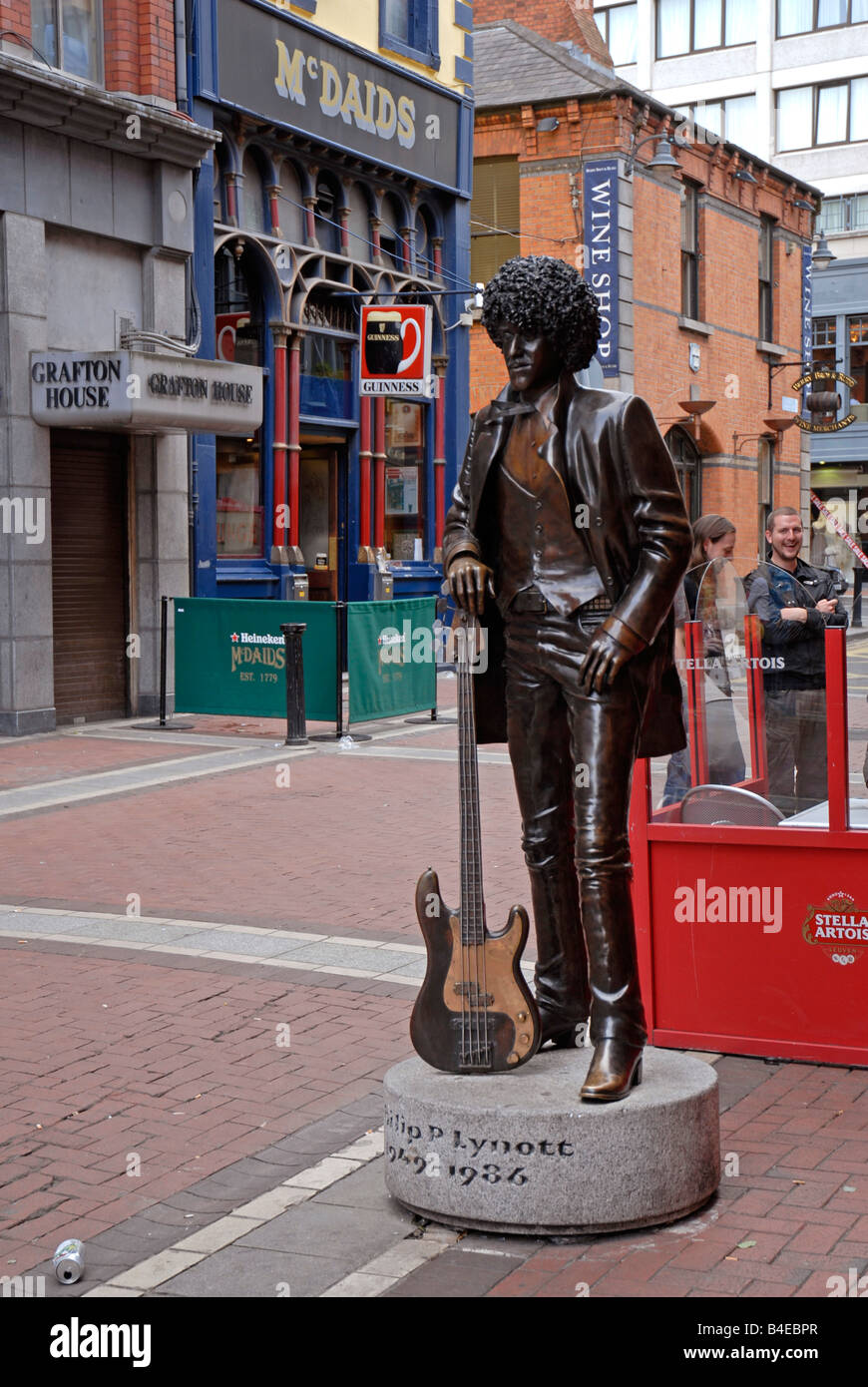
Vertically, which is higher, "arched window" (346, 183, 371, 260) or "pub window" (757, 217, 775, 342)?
"pub window" (757, 217, 775, 342)

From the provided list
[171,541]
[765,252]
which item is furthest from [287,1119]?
[765,252]

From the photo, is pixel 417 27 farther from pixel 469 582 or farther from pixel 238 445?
pixel 469 582

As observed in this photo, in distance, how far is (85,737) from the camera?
14.7 m

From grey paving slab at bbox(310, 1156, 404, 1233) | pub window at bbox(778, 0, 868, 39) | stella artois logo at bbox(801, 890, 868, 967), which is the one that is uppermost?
pub window at bbox(778, 0, 868, 39)

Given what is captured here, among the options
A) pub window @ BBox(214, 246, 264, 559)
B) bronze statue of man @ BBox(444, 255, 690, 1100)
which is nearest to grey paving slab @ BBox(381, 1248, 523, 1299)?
bronze statue of man @ BBox(444, 255, 690, 1100)

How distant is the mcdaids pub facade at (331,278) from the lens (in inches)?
685

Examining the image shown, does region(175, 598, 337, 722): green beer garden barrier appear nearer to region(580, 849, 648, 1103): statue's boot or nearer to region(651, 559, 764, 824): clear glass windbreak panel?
region(651, 559, 764, 824): clear glass windbreak panel

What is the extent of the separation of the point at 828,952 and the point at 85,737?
10222mm

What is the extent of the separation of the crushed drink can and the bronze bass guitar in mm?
1015

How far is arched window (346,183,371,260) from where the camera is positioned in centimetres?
1956

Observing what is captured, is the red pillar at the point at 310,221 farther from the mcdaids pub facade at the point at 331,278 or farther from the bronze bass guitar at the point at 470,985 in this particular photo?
the bronze bass guitar at the point at 470,985

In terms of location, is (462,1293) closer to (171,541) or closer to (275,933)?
(275,933)

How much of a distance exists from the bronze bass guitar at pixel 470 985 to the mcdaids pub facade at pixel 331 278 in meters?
12.9

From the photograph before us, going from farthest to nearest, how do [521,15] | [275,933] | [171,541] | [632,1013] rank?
[521,15]
[171,541]
[275,933]
[632,1013]
